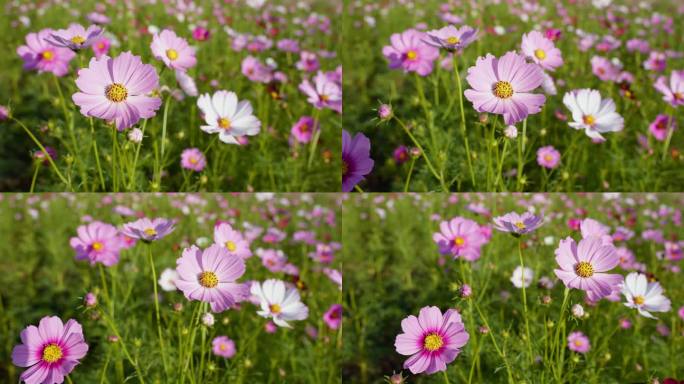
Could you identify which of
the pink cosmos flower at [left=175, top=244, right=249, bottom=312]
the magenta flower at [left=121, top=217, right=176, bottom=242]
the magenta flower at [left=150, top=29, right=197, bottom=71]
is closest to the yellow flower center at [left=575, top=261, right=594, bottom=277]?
the pink cosmos flower at [left=175, top=244, right=249, bottom=312]

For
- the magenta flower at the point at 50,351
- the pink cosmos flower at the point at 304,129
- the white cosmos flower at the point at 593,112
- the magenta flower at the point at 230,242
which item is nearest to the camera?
the magenta flower at the point at 50,351

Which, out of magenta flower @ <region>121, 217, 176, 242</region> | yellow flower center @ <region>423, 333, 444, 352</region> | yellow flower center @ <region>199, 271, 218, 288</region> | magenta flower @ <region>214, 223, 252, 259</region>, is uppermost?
magenta flower @ <region>121, 217, 176, 242</region>

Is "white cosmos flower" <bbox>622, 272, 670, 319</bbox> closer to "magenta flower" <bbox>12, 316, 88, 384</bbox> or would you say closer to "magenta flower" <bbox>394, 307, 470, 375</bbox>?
"magenta flower" <bbox>394, 307, 470, 375</bbox>

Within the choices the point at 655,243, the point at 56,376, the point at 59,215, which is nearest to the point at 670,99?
the point at 655,243

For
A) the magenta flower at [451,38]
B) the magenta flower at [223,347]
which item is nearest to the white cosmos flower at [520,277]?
the magenta flower at [451,38]

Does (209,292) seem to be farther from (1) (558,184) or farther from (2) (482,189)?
(1) (558,184)

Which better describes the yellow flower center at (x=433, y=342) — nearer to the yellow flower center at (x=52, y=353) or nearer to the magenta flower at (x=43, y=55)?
the yellow flower center at (x=52, y=353)
